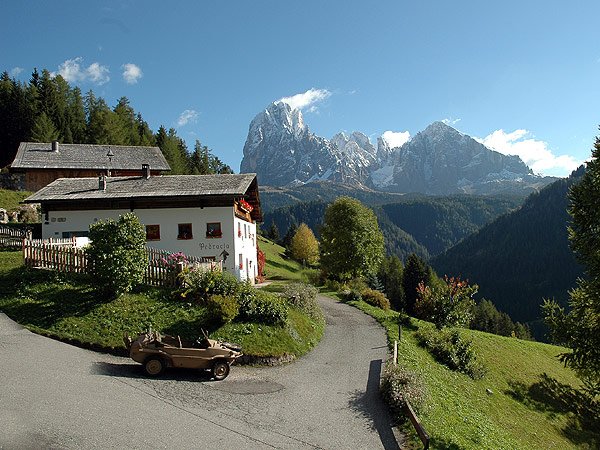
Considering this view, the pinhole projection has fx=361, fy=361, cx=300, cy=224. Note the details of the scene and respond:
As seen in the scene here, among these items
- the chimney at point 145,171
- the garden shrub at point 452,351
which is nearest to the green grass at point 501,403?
the garden shrub at point 452,351

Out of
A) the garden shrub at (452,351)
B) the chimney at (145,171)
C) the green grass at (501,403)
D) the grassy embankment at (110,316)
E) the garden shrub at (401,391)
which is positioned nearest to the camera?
the garden shrub at (401,391)

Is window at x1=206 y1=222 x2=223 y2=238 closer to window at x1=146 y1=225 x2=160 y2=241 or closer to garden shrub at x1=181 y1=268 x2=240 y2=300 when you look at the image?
window at x1=146 y1=225 x2=160 y2=241

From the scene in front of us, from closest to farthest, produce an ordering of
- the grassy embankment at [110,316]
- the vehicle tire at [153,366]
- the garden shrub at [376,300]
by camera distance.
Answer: the vehicle tire at [153,366] < the grassy embankment at [110,316] < the garden shrub at [376,300]

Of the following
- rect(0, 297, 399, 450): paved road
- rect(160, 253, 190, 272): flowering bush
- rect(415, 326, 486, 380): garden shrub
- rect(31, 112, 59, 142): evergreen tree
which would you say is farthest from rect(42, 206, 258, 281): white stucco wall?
rect(31, 112, 59, 142): evergreen tree

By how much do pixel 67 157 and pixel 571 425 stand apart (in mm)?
60998

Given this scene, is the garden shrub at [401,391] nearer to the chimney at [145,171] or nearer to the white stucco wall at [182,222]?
the white stucco wall at [182,222]

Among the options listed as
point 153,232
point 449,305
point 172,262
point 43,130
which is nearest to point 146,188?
point 153,232

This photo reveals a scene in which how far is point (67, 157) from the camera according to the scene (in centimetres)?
5169

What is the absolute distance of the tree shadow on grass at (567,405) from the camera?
17.6 meters

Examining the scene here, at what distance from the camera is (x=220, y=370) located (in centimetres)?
1255

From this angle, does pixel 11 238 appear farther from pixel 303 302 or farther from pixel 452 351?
pixel 452 351

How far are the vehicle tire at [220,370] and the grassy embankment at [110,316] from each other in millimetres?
1809

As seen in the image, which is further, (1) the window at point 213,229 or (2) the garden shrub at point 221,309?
(1) the window at point 213,229

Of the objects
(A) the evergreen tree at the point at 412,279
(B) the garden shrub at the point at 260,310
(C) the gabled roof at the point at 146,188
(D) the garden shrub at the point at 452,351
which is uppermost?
(C) the gabled roof at the point at 146,188
